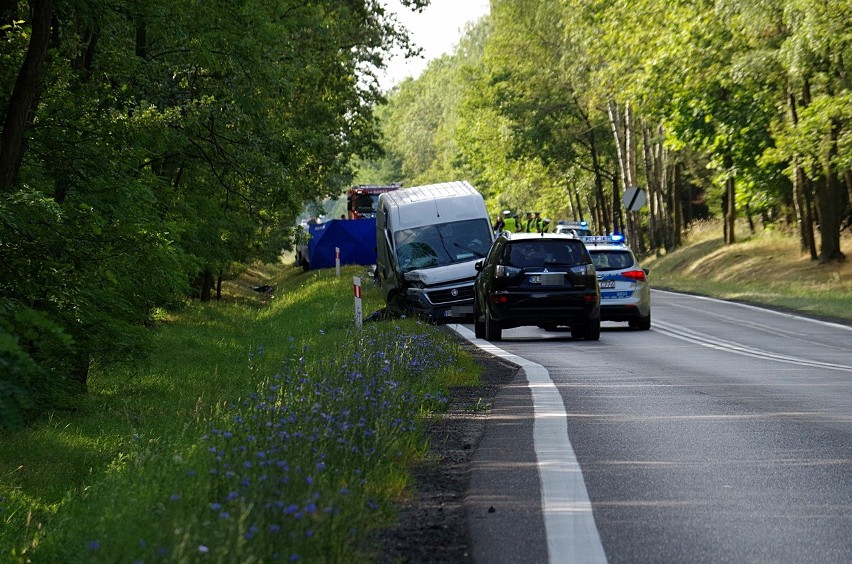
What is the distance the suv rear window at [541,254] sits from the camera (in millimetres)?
22188

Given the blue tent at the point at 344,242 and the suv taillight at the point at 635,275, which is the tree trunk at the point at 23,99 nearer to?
the suv taillight at the point at 635,275

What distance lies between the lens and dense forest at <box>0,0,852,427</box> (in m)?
13.3

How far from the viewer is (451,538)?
6520 millimetres

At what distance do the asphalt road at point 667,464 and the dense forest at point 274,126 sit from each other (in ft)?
8.35

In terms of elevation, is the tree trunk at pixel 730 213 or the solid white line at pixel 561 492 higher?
the tree trunk at pixel 730 213

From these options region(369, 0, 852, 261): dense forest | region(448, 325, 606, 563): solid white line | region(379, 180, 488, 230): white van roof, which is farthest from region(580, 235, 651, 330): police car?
region(448, 325, 606, 563): solid white line

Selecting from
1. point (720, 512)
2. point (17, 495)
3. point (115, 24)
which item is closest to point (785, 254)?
point (115, 24)

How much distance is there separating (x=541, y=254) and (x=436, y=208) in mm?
6089

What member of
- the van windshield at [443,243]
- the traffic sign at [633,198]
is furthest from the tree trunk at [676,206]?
the van windshield at [443,243]

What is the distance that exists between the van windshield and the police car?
286 centimetres

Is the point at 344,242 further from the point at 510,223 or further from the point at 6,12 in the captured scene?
the point at 6,12

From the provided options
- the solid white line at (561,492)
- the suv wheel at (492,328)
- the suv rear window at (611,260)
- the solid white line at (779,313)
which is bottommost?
the solid white line at (779,313)

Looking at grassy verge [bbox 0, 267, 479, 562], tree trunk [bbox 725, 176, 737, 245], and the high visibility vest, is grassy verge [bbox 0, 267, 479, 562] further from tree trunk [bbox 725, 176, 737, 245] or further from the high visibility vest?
tree trunk [bbox 725, 176, 737, 245]

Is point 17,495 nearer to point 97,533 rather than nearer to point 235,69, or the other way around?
point 97,533
